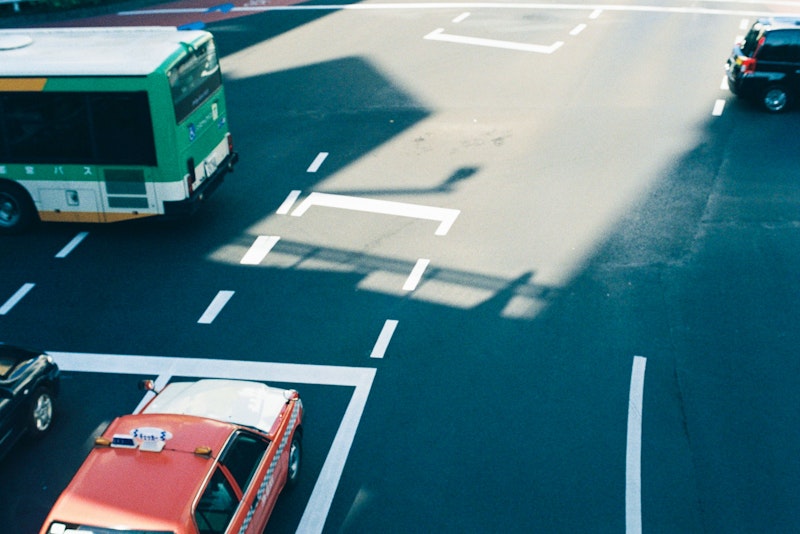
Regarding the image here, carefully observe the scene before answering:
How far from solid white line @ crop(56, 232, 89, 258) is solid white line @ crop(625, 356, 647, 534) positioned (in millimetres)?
9858

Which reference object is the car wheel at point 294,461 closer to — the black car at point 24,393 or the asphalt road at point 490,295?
the asphalt road at point 490,295

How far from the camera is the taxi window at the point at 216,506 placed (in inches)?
350

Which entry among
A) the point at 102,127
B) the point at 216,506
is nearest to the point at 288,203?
the point at 102,127

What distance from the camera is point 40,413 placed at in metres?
12.0

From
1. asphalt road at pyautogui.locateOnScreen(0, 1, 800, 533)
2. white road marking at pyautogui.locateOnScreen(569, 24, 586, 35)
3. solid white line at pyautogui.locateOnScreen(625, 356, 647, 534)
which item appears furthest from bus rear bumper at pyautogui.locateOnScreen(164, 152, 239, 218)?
white road marking at pyautogui.locateOnScreen(569, 24, 586, 35)

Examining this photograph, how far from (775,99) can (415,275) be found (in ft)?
36.5

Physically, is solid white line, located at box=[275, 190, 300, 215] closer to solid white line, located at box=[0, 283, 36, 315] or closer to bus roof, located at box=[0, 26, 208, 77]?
bus roof, located at box=[0, 26, 208, 77]

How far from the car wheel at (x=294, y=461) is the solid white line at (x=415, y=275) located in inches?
181

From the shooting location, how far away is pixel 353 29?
29.7m

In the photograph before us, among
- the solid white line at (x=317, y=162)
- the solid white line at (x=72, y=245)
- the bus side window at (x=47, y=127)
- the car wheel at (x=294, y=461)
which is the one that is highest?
the bus side window at (x=47, y=127)

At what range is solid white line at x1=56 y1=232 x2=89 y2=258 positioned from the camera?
16.7m

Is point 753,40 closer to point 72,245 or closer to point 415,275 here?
point 415,275

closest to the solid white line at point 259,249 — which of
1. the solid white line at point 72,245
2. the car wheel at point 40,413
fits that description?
the solid white line at point 72,245

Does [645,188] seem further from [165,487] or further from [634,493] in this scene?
[165,487]
